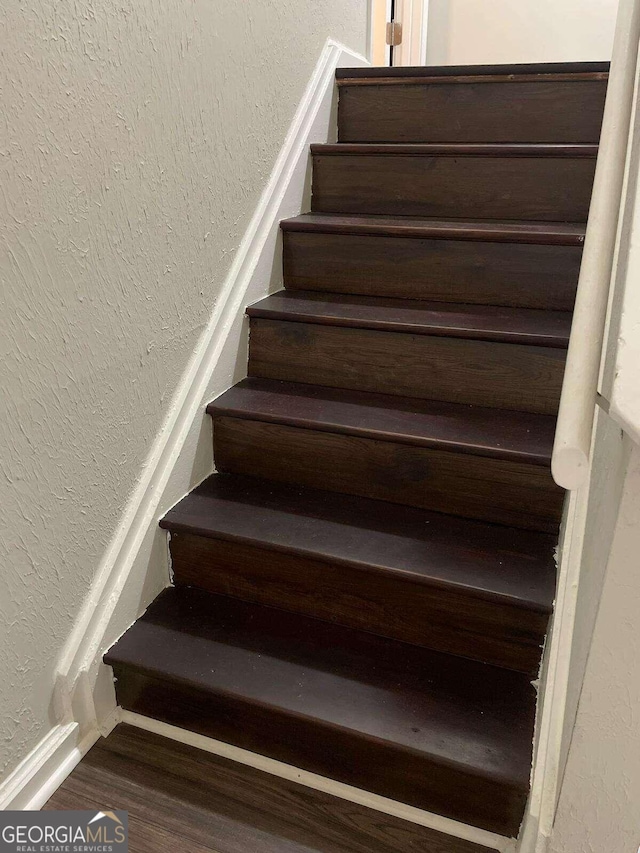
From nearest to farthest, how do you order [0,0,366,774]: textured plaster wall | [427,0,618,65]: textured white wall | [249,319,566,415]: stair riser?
[0,0,366,774]: textured plaster wall < [249,319,566,415]: stair riser < [427,0,618,65]: textured white wall

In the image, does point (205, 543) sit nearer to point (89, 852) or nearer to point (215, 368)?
point (215, 368)

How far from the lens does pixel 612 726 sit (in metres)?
0.85

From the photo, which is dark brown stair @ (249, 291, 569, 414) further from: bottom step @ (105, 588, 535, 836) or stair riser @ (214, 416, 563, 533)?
bottom step @ (105, 588, 535, 836)

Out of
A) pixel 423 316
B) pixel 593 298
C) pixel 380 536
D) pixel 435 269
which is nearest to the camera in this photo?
pixel 593 298

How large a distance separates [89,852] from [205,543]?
62 cm

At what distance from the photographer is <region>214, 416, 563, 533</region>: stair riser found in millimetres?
1396

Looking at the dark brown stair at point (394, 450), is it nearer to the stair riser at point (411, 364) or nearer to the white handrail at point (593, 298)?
the stair riser at point (411, 364)

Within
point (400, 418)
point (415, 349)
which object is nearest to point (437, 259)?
point (415, 349)

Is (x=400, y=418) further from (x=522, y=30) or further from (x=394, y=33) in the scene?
(x=394, y=33)

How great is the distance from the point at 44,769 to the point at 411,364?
3.93 ft

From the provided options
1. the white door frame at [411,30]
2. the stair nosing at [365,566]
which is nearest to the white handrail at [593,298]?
the stair nosing at [365,566]

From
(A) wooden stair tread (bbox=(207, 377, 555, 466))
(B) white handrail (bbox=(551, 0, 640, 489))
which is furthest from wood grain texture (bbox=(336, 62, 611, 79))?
(B) white handrail (bbox=(551, 0, 640, 489))

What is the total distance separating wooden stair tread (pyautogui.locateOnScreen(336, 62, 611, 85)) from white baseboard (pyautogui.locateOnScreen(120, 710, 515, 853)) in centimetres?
198

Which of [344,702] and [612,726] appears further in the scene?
[344,702]
